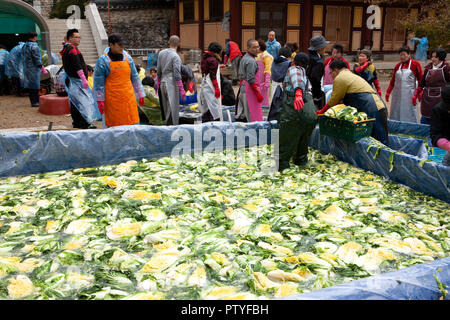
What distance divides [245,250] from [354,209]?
154 cm

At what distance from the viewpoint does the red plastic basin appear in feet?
33.7

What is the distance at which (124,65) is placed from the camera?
20.4ft

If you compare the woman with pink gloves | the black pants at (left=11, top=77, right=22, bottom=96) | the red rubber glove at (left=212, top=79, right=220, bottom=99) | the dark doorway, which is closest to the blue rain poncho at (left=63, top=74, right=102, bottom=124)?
the red rubber glove at (left=212, top=79, right=220, bottom=99)

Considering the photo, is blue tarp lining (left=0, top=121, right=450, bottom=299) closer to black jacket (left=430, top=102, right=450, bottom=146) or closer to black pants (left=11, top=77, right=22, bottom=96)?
black jacket (left=430, top=102, right=450, bottom=146)

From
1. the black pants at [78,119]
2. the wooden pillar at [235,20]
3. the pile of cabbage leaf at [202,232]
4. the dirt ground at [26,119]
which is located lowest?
the pile of cabbage leaf at [202,232]

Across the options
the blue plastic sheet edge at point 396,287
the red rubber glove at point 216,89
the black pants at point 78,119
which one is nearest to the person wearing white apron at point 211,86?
the red rubber glove at point 216,89

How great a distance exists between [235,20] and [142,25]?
983 centimetres

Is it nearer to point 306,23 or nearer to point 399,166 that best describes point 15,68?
point 306,23

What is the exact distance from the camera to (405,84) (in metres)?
8.38

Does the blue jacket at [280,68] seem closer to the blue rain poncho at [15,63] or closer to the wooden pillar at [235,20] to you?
the blue rain poncho at [15,63]

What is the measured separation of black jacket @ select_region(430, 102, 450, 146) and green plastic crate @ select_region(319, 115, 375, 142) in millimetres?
1043

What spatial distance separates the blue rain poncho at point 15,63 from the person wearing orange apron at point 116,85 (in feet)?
28.3

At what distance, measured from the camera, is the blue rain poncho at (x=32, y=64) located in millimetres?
11469
